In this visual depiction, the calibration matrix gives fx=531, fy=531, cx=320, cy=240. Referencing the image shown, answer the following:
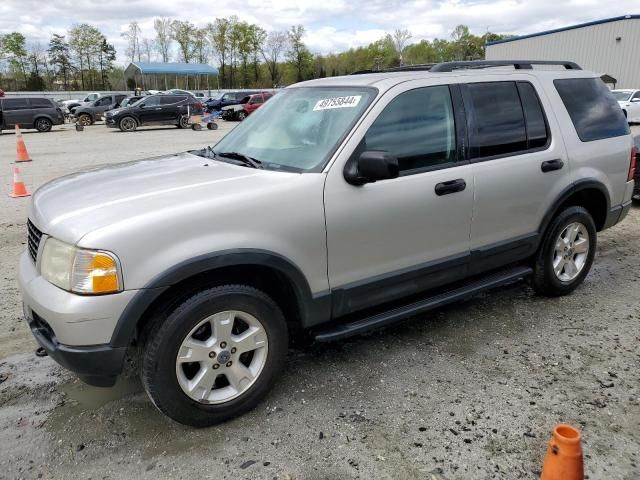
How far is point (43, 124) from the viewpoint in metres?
25.6

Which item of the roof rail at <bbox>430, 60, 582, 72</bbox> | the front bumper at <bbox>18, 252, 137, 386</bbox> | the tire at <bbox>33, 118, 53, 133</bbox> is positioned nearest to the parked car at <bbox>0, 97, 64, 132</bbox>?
the tire at <bbox>33, 118, 53, 133</bbox>

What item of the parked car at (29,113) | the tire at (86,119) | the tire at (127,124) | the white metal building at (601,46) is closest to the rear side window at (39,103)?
the parked car at (29,113)

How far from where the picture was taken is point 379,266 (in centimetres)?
336

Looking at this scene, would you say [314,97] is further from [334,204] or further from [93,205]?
→ [93,205]

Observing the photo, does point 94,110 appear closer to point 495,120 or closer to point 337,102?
point 337,102

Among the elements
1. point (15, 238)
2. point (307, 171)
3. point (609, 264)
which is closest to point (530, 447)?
point (307, 171)

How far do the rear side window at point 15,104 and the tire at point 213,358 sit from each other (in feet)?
87.2

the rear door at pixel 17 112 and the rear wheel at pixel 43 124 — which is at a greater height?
the rear door at pixel 17 112

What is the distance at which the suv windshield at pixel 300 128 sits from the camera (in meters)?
3.29

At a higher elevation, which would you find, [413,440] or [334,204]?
[334,204]

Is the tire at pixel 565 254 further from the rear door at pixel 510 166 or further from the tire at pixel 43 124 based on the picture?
the tire at pixel 43 124

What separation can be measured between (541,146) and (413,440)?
2.57 m

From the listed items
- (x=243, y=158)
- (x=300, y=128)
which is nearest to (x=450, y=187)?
(x=300, y=128)

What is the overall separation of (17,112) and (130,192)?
26.2 metres
